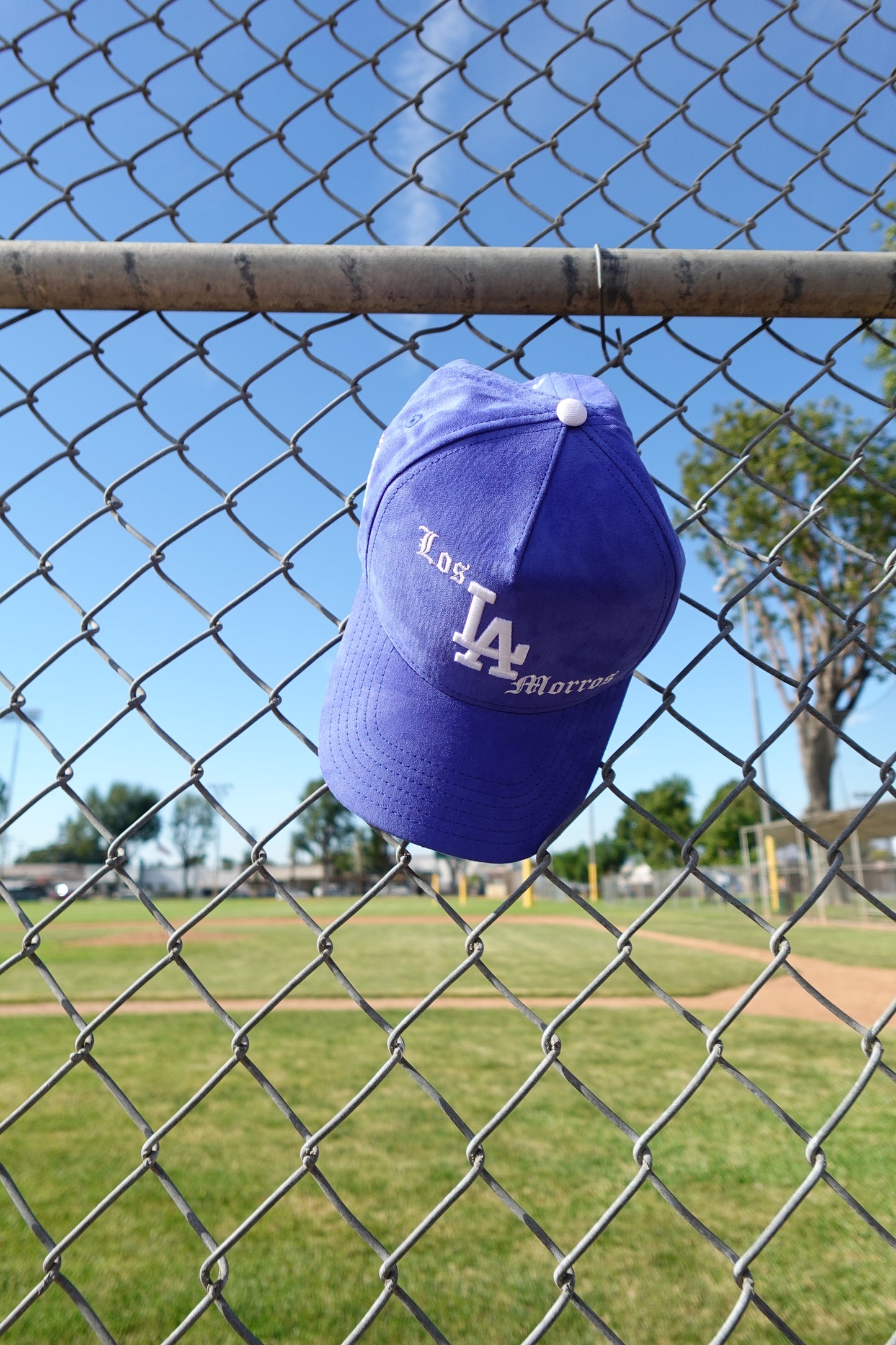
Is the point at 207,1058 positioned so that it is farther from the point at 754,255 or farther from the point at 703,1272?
the point at 754,255

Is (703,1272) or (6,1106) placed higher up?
(703,1272)

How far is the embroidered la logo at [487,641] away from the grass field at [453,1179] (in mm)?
1908

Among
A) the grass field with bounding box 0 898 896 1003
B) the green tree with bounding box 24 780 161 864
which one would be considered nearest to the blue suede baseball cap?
the grass field with bounding box 0 898 896 1003

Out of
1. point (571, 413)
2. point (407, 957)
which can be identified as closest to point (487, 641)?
point (571, 413)

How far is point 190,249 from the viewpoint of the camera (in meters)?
1.02

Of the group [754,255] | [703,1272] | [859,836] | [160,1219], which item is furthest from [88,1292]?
[859,836]

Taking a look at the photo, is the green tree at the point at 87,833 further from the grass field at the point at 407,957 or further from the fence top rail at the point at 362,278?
the fence top rail at the point at 362,278

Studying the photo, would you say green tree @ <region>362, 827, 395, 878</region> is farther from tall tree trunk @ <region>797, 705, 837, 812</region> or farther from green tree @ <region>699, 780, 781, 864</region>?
tall tree trunk @ <region>797, 705, 837, 812</region>

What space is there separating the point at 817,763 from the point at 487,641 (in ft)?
59.2

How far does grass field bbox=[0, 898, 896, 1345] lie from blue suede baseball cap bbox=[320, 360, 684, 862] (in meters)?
1.75

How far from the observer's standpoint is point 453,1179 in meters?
3.00

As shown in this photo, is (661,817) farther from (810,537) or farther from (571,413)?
(571,413)

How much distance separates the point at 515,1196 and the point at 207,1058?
8.61 ft

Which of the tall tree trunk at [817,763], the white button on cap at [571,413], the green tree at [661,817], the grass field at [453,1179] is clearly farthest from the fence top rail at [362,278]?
the green tree at [661,817]
